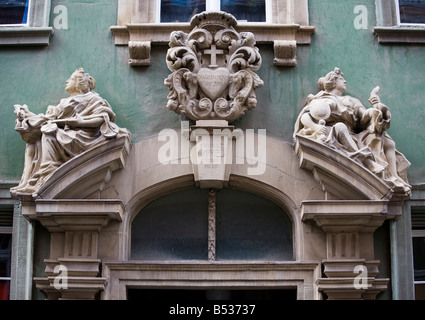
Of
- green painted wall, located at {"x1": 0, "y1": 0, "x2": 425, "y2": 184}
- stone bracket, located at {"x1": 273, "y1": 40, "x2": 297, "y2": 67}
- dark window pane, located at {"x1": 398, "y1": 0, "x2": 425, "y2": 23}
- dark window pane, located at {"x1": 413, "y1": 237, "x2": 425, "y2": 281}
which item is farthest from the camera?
dark window pane, located at {"x1": 398, "y1": 0, "x2": 425, "y2": 23}

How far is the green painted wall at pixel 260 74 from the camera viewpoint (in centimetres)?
1156

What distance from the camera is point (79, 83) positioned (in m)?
11.5

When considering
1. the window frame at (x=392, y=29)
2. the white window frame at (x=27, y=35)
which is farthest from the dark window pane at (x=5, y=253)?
the window frame at (x=392, y=29)

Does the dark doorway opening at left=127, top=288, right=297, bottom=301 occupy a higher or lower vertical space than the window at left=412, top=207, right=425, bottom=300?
lower

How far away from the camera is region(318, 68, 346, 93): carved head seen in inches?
452

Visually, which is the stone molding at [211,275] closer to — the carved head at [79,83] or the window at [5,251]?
the window at [5,251]

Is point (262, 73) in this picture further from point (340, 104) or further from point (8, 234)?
point (8, 234)

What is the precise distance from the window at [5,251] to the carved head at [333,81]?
4004mm

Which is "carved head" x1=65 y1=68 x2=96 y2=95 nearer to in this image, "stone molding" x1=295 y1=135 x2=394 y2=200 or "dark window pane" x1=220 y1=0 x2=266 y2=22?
"dark window pane" x1=220 y1=0 x2=266 y2=22

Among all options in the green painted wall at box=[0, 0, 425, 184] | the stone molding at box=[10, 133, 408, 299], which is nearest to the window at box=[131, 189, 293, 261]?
the stone molding at box=[10, 133, 408, 299]

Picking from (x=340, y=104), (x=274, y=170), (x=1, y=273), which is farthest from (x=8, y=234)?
(x=340, y=104)

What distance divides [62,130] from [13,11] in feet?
7.20

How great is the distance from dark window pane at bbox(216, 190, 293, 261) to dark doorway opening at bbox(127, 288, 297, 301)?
1.28ft

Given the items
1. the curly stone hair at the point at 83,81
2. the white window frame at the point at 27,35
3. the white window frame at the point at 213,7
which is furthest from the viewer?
the white window frame at the point at 213,7
